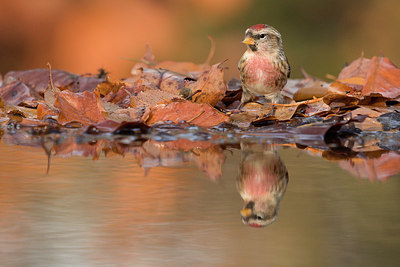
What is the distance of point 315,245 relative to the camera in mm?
737

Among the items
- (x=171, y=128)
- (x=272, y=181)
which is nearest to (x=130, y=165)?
(x=272, y=181)

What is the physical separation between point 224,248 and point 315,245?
0.32ft

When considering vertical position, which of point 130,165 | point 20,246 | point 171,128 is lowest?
point 20,246

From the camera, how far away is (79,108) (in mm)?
1841

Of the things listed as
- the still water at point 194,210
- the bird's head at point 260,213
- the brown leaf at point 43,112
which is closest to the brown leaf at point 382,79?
the still water at point 194,210

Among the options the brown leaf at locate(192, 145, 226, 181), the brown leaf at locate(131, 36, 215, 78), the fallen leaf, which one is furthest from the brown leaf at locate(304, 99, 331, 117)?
the fallen leaf

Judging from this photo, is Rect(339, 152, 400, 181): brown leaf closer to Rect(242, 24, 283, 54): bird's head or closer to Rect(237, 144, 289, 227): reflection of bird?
Rect(237, 144, 289, 227): reflection of bird

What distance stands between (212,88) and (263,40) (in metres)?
0.21

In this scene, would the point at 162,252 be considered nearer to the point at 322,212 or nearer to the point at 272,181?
the point at 322,212

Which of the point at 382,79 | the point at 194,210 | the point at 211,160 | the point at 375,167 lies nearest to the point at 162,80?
the point at 382,79

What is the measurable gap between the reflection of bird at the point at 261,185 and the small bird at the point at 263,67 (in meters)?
0.62

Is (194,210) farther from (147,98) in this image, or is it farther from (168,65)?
(168,65)

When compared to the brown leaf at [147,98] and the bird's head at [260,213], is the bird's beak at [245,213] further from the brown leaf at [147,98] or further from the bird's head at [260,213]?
the brown leaf at [147,98]

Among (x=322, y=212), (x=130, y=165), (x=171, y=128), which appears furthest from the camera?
(x=171, y=128)
